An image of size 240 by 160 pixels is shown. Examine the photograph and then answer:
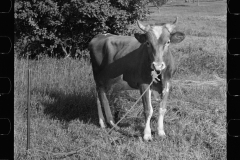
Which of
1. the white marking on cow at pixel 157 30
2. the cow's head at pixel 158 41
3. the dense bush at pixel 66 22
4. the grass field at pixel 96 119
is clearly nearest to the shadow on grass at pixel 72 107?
the grass field at pixel 96 119

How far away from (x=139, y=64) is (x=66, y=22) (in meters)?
5.89

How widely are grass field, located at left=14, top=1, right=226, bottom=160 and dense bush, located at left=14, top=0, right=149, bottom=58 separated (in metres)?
1.38

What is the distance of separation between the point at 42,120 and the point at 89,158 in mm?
2035

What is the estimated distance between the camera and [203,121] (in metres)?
5.61

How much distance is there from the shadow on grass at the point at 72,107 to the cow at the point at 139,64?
46cm

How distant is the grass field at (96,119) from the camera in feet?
16.0

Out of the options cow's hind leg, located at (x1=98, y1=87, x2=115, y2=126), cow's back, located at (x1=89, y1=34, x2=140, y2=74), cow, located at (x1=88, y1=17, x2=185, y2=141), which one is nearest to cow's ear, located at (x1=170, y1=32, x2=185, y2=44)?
cow, located at (x1=88, y1=17, x2=185, y2=141)

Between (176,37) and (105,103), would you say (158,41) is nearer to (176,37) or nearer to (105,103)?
(176,37)

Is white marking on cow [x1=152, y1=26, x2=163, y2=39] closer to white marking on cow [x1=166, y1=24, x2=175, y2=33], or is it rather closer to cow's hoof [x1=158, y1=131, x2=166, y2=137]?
white marking on cow [x1=166, y1=24, x2=175, y2=33]

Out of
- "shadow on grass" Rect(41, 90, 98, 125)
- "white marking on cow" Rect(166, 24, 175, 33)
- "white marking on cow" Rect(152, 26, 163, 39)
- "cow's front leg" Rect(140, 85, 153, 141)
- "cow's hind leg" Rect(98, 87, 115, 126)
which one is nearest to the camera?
"white marking on cow" Rect(152, 26, 163, 39)

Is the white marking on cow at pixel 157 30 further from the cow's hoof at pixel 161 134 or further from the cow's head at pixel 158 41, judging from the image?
the cow's hoof at pixel 161 134

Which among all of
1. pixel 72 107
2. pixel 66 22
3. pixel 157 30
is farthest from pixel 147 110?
pixel 66 22

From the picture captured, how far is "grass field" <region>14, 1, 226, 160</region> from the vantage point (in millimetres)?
4871

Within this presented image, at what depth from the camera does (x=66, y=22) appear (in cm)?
1101
